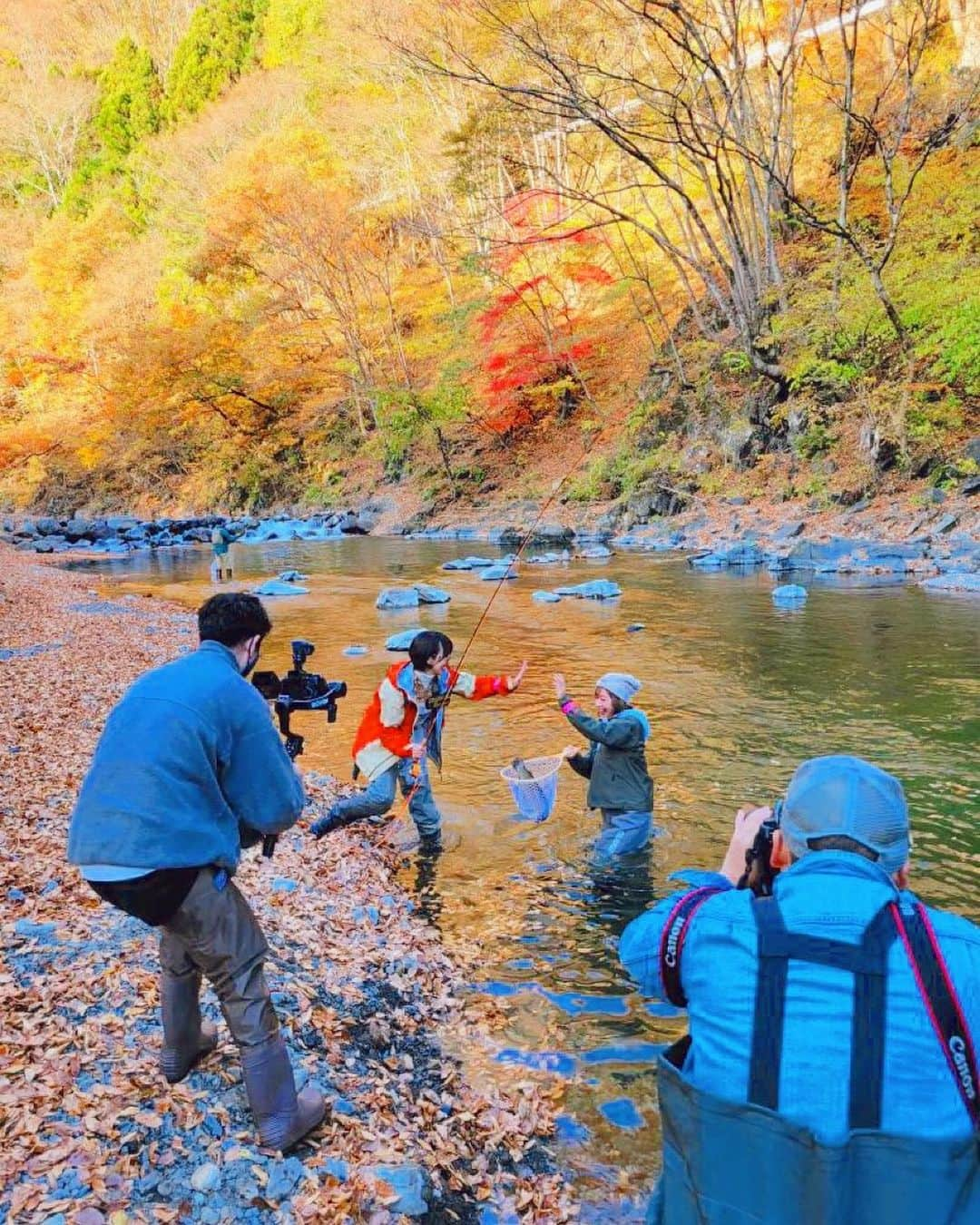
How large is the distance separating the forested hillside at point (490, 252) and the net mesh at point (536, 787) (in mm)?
7098

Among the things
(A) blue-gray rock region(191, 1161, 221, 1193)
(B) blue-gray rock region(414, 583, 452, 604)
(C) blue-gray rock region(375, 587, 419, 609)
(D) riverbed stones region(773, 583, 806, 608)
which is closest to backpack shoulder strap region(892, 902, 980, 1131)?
(A) blue-gray rock region(191, 1161, 221, 1193)

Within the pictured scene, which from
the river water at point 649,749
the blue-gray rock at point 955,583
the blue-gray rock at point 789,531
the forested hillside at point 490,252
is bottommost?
the river water at point 649,749

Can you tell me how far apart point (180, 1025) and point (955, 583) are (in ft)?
50.8

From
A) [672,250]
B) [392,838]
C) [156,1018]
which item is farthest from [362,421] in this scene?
[156,1018]

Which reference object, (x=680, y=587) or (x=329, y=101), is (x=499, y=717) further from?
(x=329, y=101)

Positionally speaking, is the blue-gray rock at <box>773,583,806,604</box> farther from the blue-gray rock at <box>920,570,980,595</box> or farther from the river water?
the blue-gray rock at <box>920,570,980,595</box>

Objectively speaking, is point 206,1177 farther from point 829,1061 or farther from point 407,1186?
point 829,1061

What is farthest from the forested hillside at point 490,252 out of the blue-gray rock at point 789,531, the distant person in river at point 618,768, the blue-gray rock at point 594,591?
the blue-gray rock at point 594,591

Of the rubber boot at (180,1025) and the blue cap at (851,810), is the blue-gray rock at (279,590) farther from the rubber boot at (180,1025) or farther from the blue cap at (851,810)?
the blue cap at (851,810)

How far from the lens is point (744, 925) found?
1620 millimetres

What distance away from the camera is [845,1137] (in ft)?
4.73

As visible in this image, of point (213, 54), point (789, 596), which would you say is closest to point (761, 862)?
point (789, 596)

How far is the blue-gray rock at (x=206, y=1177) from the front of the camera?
8.36 feet

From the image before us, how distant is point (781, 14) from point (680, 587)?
19407mm
